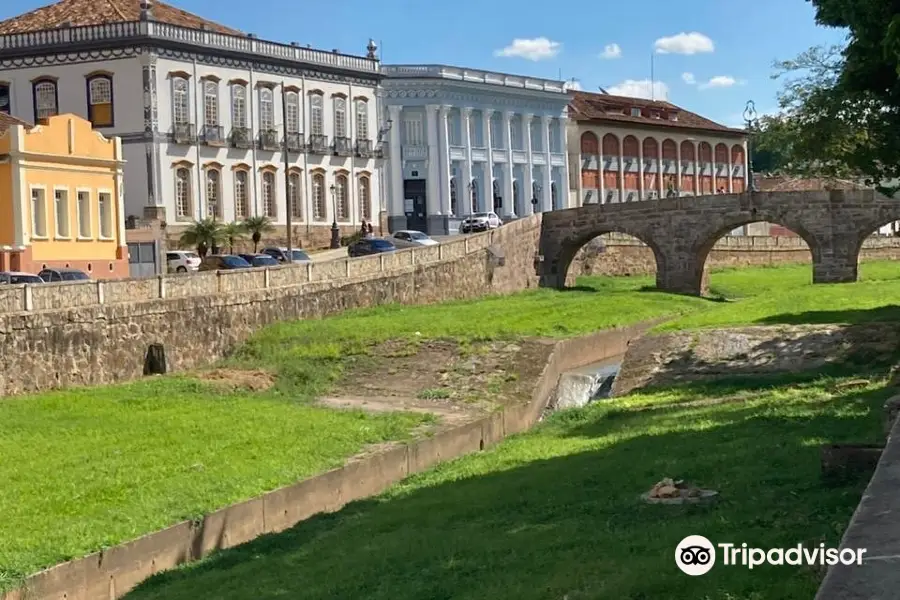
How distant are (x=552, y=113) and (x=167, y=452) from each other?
A: 62.2 m

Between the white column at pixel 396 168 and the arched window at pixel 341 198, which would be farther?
the white column at pixel 396 168

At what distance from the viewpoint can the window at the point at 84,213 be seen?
156 ft

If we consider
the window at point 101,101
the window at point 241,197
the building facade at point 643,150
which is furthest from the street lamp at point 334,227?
the building facade at point 643,150

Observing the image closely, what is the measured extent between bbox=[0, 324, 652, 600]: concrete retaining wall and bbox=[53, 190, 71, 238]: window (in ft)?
66.8

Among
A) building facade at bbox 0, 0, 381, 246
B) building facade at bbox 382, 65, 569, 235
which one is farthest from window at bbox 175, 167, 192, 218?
building facade at bbox 382, 65, 569, 235

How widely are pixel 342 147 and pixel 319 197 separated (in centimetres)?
285

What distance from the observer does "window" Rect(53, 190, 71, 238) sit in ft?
151

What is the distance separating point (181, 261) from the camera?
53.8m

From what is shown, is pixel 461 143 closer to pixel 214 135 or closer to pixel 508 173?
pixel 508 173

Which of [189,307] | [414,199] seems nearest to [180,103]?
[414,199]

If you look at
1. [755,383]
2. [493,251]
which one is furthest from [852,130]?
[493,251]

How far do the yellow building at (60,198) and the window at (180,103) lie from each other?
379 inches

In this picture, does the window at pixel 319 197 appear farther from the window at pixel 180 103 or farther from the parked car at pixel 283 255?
the parked car at pixel 283 255

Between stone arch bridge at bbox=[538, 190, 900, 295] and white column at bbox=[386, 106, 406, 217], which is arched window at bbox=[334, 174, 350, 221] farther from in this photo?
stone arch bridge at bbox=[538, 190, 900, 295]
